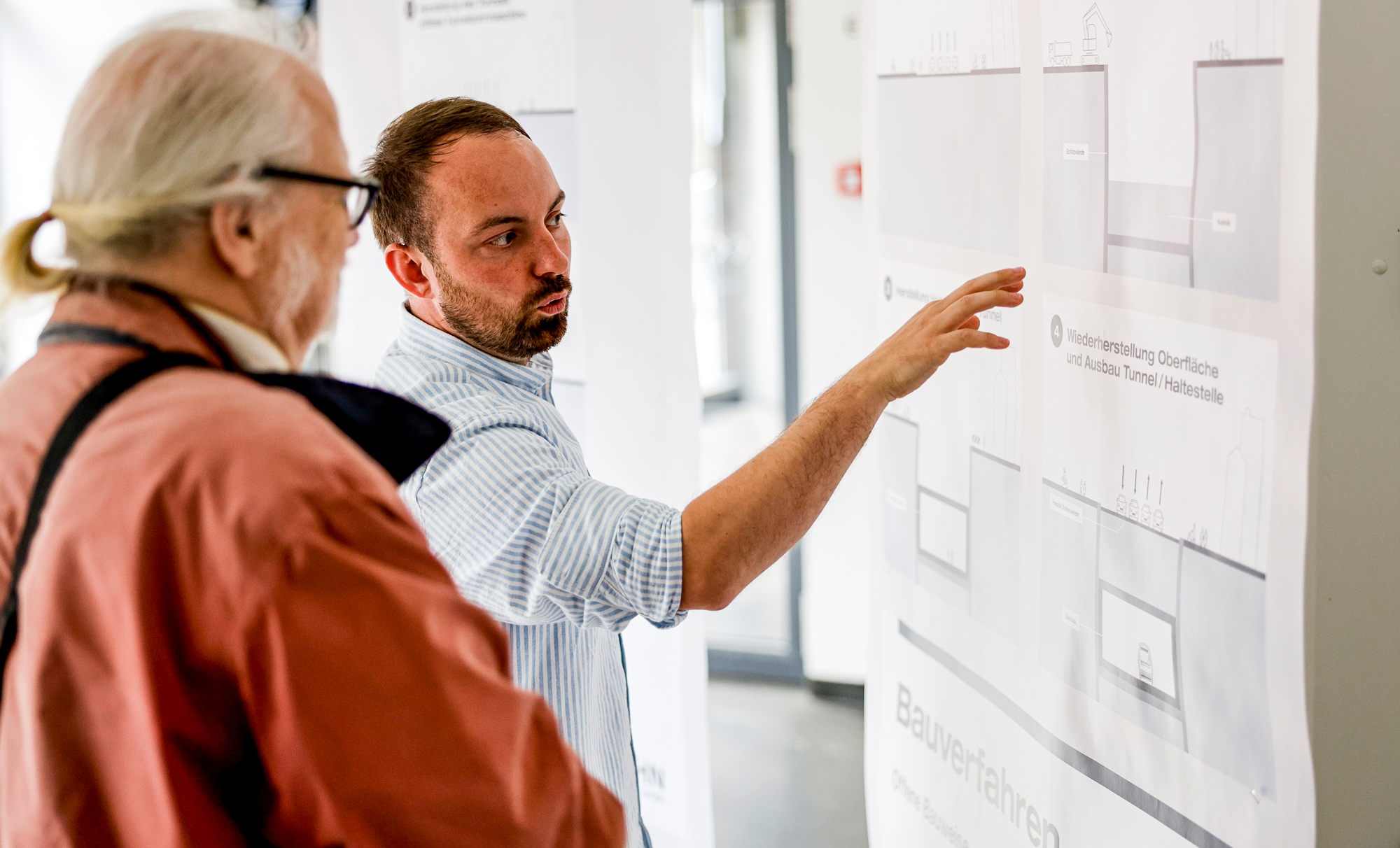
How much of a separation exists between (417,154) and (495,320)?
25cm

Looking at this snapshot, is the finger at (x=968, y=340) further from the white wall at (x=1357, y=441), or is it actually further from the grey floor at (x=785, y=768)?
the grey floor at (x=785, y=768)

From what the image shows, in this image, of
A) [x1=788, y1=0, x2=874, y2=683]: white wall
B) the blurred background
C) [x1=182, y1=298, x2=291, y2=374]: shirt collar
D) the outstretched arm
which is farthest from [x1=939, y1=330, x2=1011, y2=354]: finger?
[x1=788, y1=0, x2=874, y2=683]: white wall

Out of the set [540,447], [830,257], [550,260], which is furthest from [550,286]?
[830,257]

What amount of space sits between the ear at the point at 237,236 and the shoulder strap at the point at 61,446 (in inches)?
3.4

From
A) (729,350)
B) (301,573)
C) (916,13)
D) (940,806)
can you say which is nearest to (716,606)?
(301,573)

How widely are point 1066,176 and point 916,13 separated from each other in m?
0.43

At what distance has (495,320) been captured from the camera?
146 centimetres

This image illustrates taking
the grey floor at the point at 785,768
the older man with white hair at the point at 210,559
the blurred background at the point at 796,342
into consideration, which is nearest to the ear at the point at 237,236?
the older man with white hair at the point at 210,559

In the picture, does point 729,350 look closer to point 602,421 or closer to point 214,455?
point 602,421

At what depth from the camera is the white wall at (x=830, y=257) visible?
358 centimetres

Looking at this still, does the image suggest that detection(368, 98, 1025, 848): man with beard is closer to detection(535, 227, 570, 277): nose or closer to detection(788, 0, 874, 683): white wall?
detection(535, 227, 570, 277): nose

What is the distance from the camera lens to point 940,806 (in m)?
1.69

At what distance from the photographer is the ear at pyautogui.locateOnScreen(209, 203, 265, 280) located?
0.80 meters

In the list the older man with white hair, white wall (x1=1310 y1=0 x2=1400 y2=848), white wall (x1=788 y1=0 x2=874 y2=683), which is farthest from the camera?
white wall (x1=788 y1=0 x2=874 y2=683)
